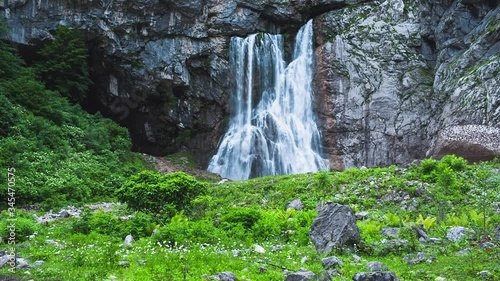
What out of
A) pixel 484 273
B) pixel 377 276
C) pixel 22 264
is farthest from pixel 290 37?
pixel 377 276

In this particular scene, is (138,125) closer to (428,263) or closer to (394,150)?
(394,150)

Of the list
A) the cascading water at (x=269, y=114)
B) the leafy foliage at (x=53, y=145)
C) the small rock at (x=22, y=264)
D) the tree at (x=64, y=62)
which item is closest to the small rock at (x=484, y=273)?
the small rock at (x=22, y=264)

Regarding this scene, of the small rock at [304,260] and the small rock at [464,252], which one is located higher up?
the small rock at [464,252]

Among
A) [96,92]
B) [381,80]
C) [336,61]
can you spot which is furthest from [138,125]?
[381,80]

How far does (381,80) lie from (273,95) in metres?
7.75

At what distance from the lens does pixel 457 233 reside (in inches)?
331

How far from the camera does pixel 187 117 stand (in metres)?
33.2

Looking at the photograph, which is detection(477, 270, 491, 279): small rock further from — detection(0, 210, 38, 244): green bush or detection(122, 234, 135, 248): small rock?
detection(0, 210, 38, 244): green bush

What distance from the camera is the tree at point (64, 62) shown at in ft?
98.8

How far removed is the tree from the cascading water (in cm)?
1045

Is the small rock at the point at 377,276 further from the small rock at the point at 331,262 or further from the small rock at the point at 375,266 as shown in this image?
the small rock at the point at 331,262

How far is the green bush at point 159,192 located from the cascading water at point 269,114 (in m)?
17.8

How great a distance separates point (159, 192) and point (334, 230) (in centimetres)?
537

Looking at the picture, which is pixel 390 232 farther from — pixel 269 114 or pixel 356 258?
pixel 269 114
